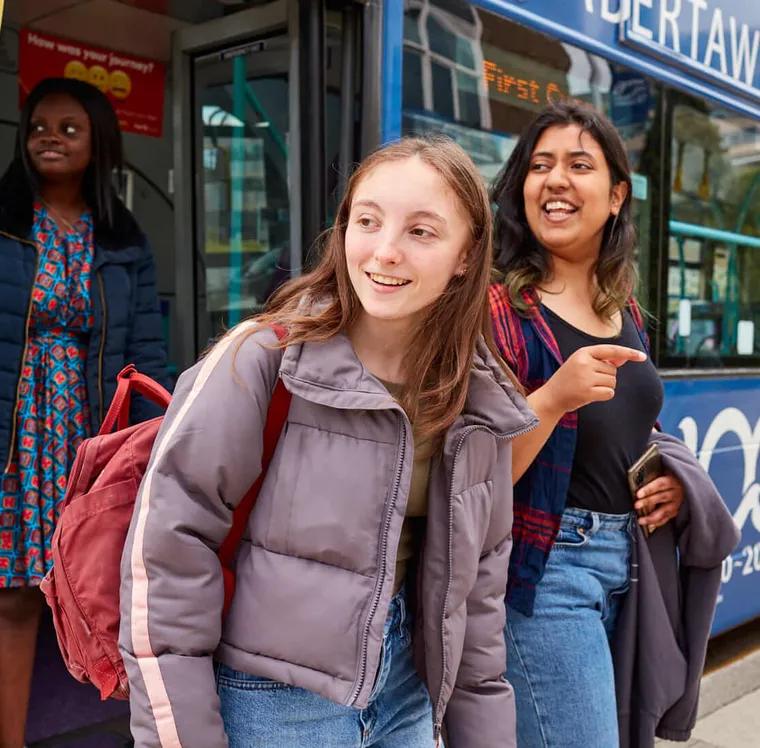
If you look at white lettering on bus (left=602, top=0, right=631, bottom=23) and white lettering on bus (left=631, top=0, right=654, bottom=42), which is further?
white lettering on bus (left=631, top=0, right=654, bottom=42)

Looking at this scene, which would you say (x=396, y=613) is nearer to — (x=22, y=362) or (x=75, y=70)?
(x=22, y=362)

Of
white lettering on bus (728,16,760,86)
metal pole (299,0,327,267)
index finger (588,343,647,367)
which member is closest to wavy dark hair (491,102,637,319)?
index finger (588,343,647,367)

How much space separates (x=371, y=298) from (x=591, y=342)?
2.16 ft

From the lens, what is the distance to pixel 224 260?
139 inches

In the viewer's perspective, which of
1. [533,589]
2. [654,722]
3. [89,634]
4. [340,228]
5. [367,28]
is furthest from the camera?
[367,28]

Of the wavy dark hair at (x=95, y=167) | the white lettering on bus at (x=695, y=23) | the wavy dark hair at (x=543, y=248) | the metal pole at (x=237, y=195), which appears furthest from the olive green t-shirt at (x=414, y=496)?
the white lettering on bus at (x=695, y=23)

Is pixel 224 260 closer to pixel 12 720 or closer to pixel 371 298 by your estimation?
pixel 12 720

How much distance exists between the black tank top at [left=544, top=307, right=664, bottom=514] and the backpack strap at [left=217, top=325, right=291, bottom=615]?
72 centimetres

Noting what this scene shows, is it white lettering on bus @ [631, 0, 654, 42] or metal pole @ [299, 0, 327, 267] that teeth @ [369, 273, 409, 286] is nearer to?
metal pole @ [299, 0, 327, 267]

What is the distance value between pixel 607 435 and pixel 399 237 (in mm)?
728

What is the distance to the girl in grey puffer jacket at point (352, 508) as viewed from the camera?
4.31ft

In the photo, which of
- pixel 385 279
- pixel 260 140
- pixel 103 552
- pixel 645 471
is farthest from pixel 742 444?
pixel 103 552

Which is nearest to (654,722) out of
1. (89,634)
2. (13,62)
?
(89,634)

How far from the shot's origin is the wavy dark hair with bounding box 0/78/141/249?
9.01 ft
